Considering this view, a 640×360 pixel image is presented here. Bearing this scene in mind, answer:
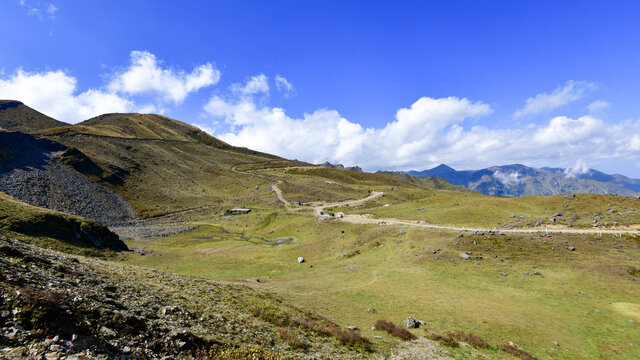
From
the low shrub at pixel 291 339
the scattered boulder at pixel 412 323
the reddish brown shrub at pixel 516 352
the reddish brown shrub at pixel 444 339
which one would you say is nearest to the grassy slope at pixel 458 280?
the scattered boulder at pixel 412 323

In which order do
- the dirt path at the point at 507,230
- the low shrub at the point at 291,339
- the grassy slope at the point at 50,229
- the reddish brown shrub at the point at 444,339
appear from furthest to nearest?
the dirt path at the point at 507,230
the grassy slope at the point at 50,229
the reddish brown shrub at the point at 444,339
the low shrub at the point at 291,339

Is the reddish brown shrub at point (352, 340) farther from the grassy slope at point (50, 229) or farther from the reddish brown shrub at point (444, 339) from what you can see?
the grassy slope at point (50, 229)

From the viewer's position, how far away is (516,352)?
70.7 ft

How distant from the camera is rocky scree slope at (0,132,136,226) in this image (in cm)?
8631

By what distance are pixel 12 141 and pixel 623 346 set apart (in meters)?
178

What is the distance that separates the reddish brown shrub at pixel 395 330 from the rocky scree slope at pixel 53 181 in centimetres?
10161

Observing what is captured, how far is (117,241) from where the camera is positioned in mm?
52469

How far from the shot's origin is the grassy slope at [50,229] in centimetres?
3509

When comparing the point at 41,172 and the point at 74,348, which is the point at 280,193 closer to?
the point at 41,172

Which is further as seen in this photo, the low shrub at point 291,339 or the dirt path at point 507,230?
the dirt path at point 507,230

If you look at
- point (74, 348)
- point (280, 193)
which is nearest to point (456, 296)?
point (74, 348)

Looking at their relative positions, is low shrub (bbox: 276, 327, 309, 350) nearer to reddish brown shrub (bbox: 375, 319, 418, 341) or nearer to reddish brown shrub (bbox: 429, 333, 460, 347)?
Result: reddish brown shrub (bbox: 375, 319, 418, 341)

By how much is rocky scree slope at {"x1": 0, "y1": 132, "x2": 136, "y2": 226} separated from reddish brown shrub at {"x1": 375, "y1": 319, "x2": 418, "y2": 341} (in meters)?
102

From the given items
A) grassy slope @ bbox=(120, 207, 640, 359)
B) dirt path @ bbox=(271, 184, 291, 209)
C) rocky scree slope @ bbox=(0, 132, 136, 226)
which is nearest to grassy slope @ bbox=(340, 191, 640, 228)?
grassy slope @ bbox=(120, 207, 640, 359)
